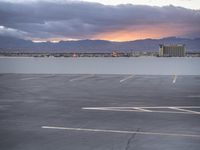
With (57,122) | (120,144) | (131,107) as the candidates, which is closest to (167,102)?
(131,107)

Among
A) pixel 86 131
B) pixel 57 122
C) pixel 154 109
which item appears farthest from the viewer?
pixel 154 109

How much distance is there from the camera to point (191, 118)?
1697 cm

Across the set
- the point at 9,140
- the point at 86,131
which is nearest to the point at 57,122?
the point at 86,131

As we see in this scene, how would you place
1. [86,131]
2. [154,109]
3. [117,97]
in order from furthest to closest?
1. [117,97]
2. [154,109]
3. [86,131]

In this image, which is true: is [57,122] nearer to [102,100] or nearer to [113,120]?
[113,120]

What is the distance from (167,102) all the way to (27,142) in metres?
11.4

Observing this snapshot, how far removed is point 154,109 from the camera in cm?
1975

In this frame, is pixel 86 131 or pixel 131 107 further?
pixel 131 107

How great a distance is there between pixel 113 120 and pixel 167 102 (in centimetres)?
672

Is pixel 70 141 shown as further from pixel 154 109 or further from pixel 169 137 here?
pixel 154 109

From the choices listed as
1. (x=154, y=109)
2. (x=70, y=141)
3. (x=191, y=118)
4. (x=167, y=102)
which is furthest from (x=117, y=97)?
(x=70, y=141)

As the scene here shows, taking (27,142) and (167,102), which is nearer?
(27,142)

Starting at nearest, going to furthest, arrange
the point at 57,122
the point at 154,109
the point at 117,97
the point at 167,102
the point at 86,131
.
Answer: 1. the point at 86,131
2. the point at 57,122
3. the point at 154,109
4. the point at 167,102
5. the point at 117,97

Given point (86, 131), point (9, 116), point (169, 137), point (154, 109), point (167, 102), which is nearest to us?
point (169, 137)
